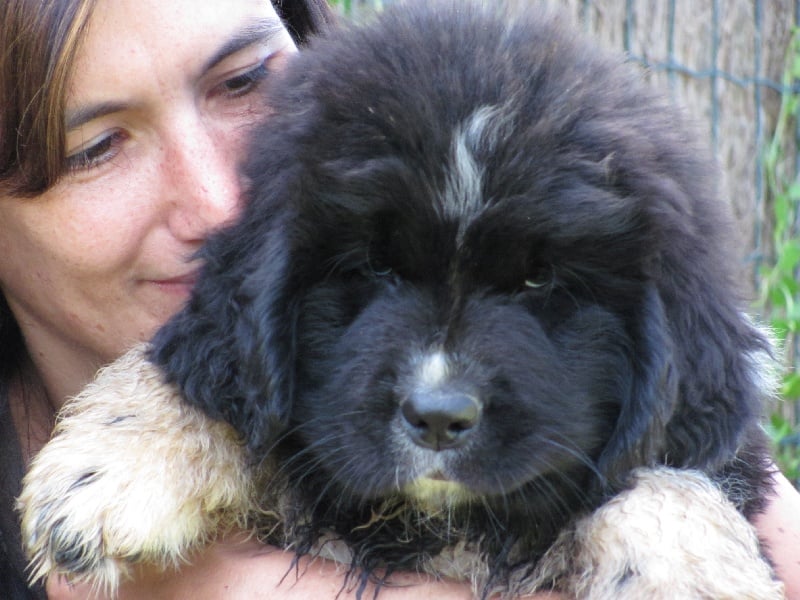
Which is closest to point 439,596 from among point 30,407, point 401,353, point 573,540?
point 573,540

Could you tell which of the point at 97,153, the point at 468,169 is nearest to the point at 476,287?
the point at 468,169

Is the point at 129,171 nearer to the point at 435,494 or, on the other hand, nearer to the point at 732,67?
the point at 435,494

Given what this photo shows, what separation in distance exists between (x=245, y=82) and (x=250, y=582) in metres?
1.40

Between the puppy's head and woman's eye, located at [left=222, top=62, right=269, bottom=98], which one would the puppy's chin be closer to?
the puppy's head

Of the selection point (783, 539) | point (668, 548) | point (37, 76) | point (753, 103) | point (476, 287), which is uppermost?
point (37, 76)

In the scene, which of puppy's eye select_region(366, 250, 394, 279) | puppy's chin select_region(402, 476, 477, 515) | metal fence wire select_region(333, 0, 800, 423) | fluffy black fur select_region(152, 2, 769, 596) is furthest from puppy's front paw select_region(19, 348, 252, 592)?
metal fence wire select_region(333, 0, 800, 423)

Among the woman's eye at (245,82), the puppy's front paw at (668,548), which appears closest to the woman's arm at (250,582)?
the puppy's front paw at (668,548)

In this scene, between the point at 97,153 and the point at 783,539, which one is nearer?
the point at 783,539

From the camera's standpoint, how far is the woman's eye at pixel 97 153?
315 centimetres

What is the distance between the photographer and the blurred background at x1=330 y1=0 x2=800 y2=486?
567 centimetres

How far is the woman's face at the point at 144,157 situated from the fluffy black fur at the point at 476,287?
48 cm

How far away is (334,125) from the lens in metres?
2.46

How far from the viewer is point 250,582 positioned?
2.82 metres

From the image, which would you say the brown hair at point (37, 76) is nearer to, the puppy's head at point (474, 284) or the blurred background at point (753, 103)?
the puppy's head at point (474, 284)
